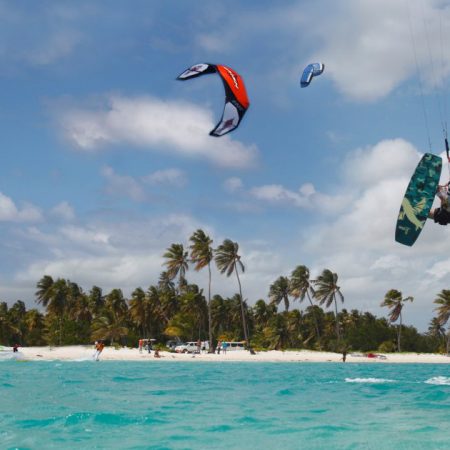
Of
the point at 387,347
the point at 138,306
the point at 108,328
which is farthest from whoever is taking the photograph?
the point at 138,306

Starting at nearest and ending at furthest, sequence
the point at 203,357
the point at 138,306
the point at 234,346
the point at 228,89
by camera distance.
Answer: the point at 228,89 < the point at 203,357 < the point at 234,346 < the point at 138,306

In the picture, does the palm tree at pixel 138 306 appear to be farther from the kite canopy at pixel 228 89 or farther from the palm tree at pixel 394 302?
the kite canopy at pixel 228 89

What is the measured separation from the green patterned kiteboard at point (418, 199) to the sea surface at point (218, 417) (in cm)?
478

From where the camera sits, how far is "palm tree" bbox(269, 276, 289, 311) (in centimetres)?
8631

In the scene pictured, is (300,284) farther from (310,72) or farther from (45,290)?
(310,72)

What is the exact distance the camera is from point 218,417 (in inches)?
575

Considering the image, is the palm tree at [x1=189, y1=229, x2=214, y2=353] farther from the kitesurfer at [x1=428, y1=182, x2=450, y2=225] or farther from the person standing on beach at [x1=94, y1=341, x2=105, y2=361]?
the kitesurfer at [x1=428, y1=182, x2=450, y2=225]

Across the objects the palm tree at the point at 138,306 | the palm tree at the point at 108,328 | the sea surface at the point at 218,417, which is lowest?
the sea surface at the point at 218,417

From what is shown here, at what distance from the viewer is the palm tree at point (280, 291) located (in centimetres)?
8631

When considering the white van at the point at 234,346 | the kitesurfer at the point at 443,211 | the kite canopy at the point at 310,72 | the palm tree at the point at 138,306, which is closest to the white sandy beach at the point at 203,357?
the white van at the point at 234,346

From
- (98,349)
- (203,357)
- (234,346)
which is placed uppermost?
(234,346)

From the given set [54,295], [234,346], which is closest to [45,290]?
[54,295]

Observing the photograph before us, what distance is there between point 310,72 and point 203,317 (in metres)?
68.4

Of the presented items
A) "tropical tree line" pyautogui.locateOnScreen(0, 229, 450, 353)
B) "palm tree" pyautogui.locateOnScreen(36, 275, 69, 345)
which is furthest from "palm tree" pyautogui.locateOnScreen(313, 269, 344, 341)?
"palm tree" pyautogui.locateOnScreen(36, 275, 69, 345)
